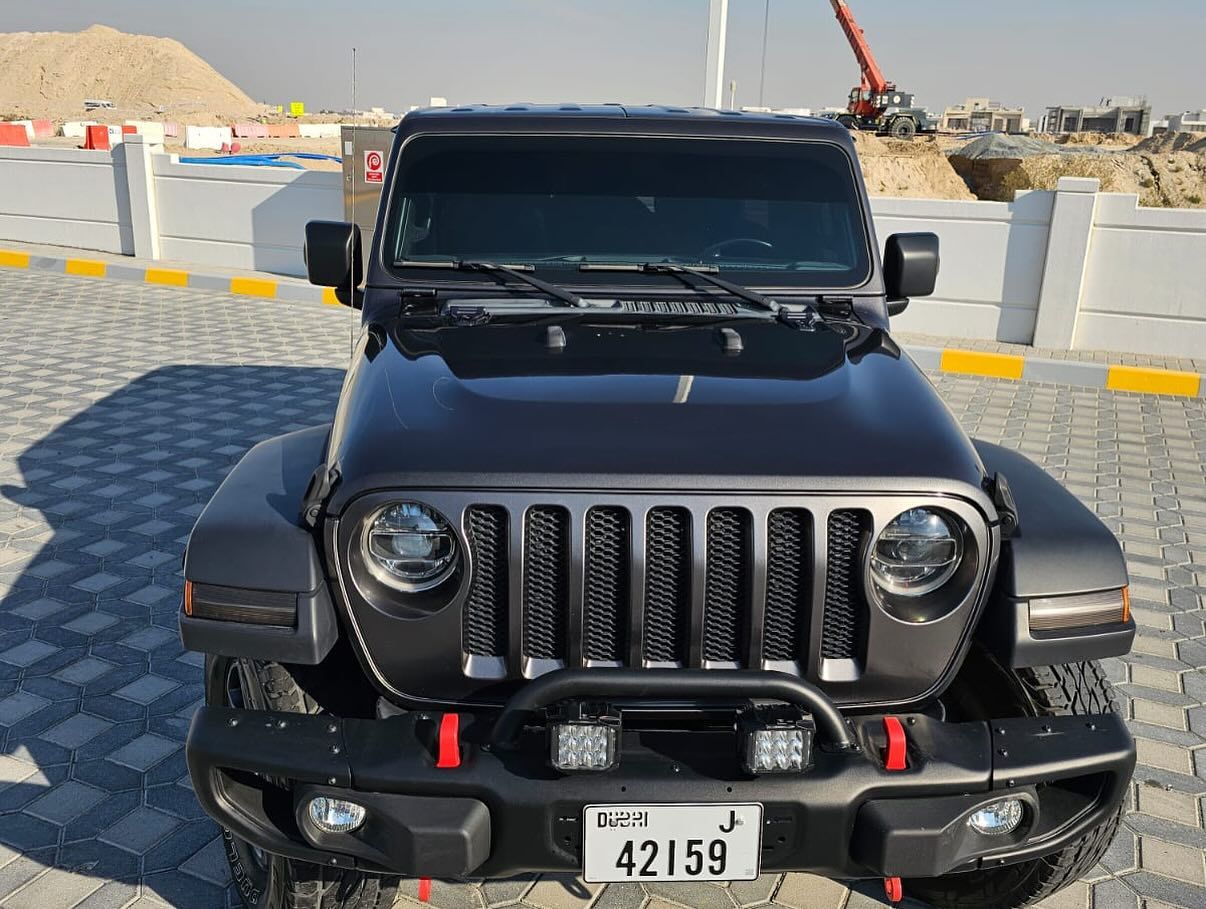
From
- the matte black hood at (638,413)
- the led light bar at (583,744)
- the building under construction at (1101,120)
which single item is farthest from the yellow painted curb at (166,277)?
the building under construction at (1101,120)

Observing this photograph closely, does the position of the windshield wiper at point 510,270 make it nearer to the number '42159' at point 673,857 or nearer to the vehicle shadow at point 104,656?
the number '42159' at point 673,857

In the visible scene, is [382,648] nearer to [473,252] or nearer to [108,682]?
[473,252]

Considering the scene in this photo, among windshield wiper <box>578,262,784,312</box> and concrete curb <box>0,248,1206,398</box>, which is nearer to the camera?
windshield wiper <box>578,262,784,312</box>

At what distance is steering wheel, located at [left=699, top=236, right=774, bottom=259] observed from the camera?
3.52 metres

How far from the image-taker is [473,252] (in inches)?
138

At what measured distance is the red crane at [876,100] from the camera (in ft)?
166

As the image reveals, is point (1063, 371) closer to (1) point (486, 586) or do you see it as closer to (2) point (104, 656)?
(2) point (104, 656)

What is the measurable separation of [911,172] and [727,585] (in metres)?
37.0

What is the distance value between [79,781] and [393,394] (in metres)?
1.81

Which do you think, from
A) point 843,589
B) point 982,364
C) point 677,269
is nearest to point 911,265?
point 677,269

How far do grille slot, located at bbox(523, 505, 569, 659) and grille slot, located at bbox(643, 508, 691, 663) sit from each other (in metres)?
0.18

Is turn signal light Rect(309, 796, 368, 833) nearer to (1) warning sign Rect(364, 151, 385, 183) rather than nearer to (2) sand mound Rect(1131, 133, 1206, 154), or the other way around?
(1) warning sign Rect(364, 151, 385, 183)

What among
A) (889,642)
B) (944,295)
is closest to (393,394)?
(889,642)

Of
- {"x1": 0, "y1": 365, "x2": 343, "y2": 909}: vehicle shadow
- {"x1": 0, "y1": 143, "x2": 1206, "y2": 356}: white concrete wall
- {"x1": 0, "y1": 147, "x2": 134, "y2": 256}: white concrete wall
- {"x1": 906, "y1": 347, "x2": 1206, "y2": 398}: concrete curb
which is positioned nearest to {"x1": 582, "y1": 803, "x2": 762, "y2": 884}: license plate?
{"x1": 0, "y1": 365, "x2": 343, "y2": 909}: vehicle shadow
